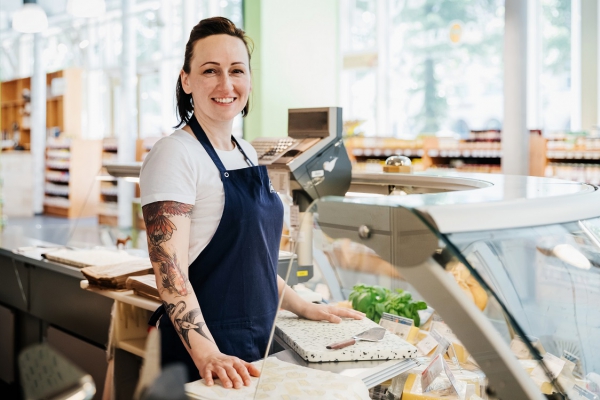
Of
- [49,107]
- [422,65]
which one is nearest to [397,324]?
[422,65]

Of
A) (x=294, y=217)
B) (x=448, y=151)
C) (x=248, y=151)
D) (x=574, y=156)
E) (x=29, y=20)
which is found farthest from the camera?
(x=29, y=20)

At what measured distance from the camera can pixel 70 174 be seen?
1433cm

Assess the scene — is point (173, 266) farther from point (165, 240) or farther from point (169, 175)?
point (169, 175)

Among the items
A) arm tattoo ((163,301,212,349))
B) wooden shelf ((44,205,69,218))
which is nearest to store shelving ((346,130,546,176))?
arm tattoo ((163,301,212,349))

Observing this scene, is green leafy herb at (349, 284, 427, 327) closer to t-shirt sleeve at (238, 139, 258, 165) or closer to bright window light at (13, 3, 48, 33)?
t-shirt sleeve at (238, 139, 258, 165)

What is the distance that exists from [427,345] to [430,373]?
0.21 meters

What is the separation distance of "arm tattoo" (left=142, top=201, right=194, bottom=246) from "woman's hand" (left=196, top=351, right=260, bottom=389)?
1.10 ft

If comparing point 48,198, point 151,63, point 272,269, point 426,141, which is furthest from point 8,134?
point 272,269

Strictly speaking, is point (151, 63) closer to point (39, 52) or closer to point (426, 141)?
point (39, 52)

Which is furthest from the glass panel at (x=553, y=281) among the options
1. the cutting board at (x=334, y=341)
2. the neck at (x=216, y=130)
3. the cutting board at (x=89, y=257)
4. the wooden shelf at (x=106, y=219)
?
the wooden shelf at (x=106, y=219)

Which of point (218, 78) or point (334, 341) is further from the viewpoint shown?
point (218, 78)

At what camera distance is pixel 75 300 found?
333 cm

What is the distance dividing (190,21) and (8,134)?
22.2ft

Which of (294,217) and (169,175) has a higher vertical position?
(169,175)
